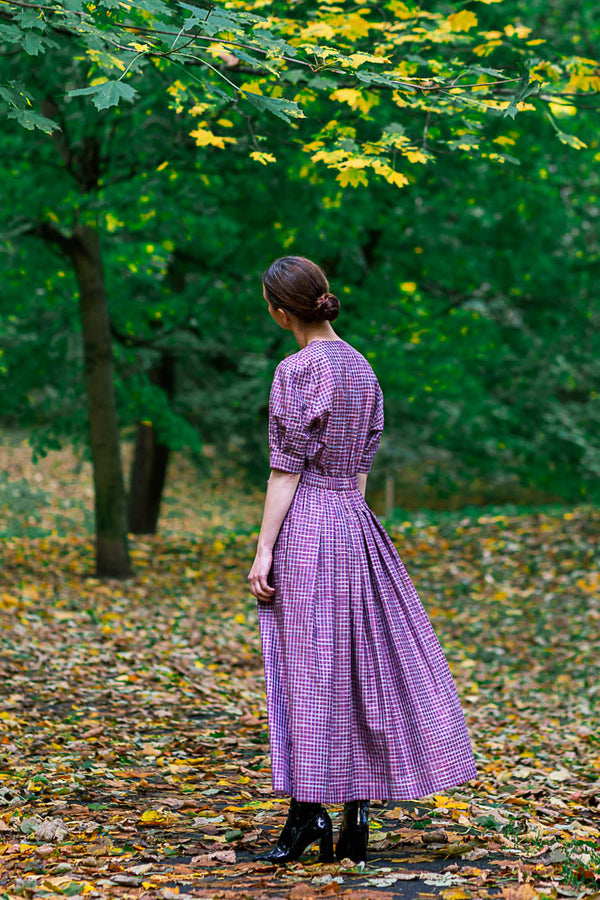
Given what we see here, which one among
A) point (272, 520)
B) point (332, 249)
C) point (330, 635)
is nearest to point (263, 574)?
point (272, 520)

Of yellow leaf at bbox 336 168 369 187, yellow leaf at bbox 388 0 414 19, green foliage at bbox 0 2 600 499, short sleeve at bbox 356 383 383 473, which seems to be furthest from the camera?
green foliage at bbox 0 2 600 499

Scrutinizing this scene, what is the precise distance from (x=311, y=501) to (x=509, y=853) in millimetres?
1479

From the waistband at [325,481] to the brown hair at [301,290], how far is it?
1.79 ft

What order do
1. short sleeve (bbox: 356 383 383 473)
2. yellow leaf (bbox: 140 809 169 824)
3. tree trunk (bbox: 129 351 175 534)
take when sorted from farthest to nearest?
1. tree trunk (bbox: 129 351 175 534)
2. yellow leaf (bbox: 140 809 169 824)
3. short sleeve (bbox: 356 383 383 473)

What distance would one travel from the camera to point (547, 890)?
309 centimetres

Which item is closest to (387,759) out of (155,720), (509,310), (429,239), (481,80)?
(155,720)

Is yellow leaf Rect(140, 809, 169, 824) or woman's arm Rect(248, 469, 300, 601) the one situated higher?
woman's arm Rect(248, 469, 300, 601)

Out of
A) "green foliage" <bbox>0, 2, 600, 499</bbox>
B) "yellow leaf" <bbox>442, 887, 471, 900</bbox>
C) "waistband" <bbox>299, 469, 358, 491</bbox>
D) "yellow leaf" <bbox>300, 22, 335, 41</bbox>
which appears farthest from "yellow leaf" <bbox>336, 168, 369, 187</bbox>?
"yellow leaf" <bbox>442, 887, 471, 900</bbox>

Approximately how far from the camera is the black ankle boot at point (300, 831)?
334cm

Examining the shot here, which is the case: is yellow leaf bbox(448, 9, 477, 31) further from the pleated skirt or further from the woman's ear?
the pleated skirt

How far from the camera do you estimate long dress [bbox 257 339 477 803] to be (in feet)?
10.7

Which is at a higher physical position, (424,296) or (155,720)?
(424,296)

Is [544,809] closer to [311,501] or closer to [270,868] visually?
[270,868]

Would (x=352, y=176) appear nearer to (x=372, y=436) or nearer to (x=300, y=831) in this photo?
(x=372, y=436)
